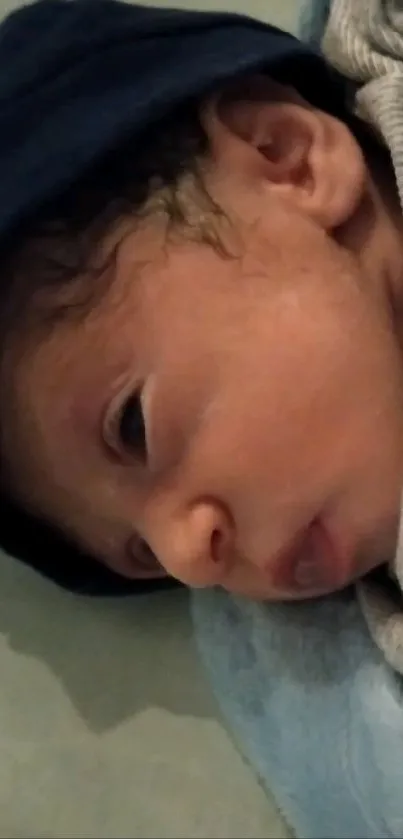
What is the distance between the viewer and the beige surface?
923 millimetres

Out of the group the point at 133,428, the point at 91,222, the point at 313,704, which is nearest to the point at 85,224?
the point at 91,222

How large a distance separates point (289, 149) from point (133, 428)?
0.21 m

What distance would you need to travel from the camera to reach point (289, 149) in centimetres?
83

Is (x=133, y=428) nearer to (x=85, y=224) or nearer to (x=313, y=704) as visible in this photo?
(x=85, y=224)

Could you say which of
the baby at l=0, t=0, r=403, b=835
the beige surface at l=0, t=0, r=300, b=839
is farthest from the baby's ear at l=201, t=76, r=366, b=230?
the beige surface at l=0, t=0, r=300, b=839

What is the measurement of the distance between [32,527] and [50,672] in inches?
4.6

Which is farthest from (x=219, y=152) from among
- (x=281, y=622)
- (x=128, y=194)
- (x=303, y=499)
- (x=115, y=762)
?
(x=115, y=762)

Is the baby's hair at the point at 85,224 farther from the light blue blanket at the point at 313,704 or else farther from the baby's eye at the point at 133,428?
the light blue blanket at the point at 313,704

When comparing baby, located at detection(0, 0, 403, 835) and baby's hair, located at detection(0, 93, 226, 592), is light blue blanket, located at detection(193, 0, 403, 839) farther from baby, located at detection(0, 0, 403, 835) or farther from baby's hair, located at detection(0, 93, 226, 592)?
baby's hair, located at detection(0, 93, 226, 592)

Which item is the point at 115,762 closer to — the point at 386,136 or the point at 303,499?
the point at 303,499

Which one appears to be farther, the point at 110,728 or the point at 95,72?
the point at 110,728

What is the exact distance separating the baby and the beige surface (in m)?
0.15

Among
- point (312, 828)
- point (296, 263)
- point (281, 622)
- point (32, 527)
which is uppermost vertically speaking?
point (296, 263)

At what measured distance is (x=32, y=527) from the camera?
0.89 m
